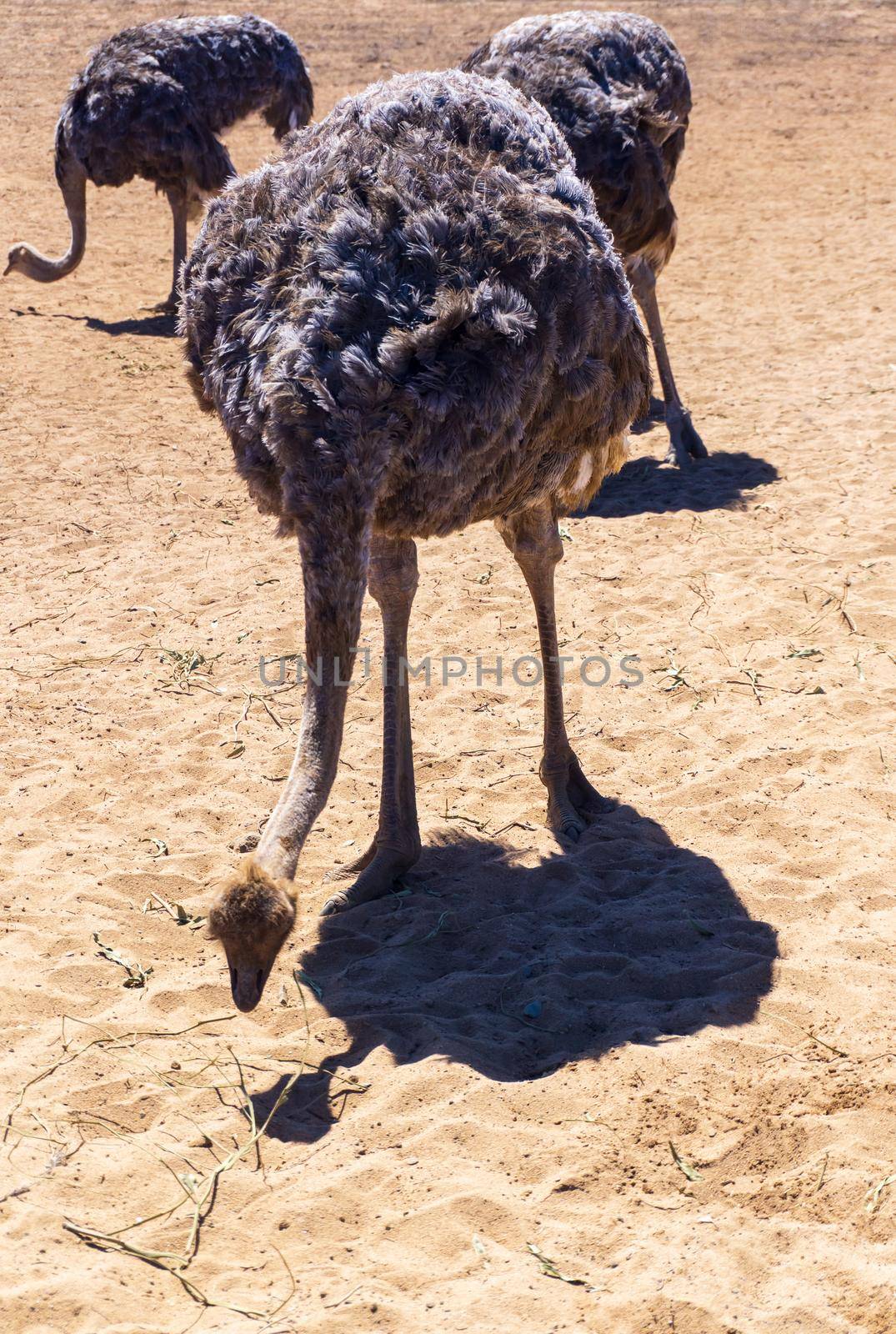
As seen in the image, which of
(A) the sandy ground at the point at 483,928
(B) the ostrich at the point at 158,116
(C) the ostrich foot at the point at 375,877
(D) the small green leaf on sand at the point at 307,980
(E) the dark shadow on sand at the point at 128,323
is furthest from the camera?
(E) the dark shadow on sand at the point at 128,323

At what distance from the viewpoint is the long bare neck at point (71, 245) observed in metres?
11.2

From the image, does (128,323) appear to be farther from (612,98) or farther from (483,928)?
(483,928)

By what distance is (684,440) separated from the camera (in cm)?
897

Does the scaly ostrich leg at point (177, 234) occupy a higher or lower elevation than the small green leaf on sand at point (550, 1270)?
higher

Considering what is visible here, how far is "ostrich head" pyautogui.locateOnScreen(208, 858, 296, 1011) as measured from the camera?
3.04 meters

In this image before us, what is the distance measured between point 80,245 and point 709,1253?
34.0ft

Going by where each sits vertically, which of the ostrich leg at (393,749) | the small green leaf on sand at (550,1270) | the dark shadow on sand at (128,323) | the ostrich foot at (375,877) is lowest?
the small green leaf on sand at (550,1270)

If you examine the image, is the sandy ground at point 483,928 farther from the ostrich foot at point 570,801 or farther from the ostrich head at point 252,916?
the ostrich head at point 252,916

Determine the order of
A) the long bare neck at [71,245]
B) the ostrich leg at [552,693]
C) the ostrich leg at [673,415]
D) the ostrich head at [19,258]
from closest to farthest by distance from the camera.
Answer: the ostrich leg at [552,693] → the ostrich leg at [673,415] → the ostrich head at [19,258] → the long bare neck at [71,245]

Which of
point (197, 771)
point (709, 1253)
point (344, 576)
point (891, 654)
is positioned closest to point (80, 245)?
point (197, 771)

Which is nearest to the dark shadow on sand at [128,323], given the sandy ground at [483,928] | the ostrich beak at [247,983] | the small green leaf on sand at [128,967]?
the sandy ground at [483,928]

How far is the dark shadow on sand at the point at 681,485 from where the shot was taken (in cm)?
813

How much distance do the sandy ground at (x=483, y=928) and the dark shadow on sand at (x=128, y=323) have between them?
2.29 m

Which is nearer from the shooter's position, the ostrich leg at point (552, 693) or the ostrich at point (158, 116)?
the ostrich leg at point (552, 693)
